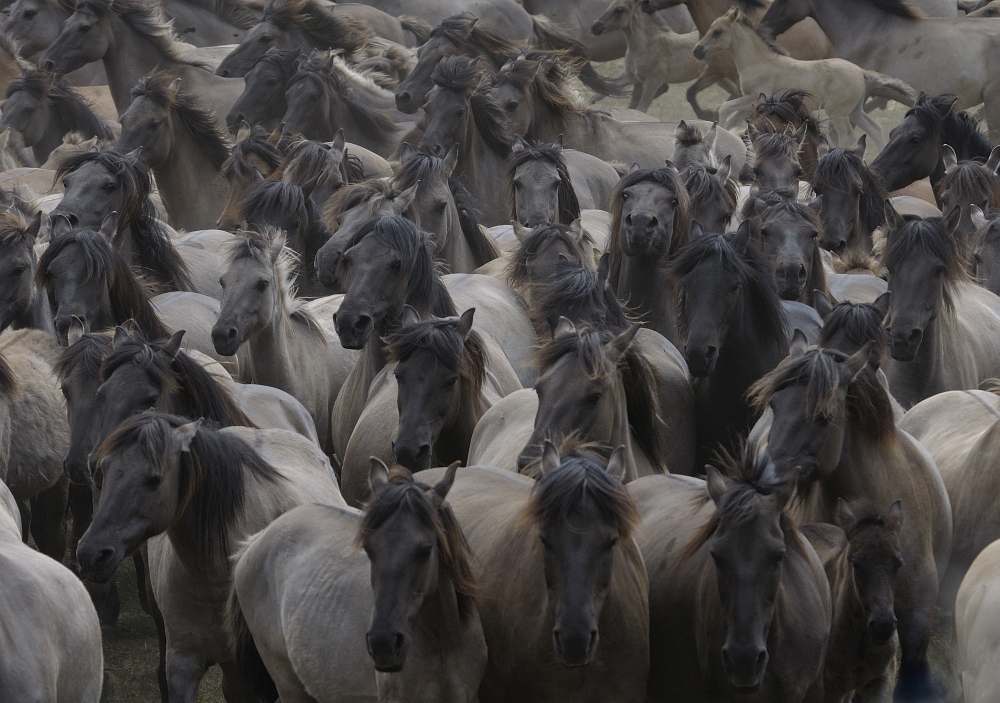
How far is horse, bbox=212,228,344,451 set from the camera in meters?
6.39

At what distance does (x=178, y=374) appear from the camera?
16.6 ft

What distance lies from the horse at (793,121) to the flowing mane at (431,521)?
6618 mm

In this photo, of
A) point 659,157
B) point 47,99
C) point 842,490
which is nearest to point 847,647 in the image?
point 842,490

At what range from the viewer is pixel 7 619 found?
3641 mm

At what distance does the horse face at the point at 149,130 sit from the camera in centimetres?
941

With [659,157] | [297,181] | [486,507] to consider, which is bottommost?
[659,157]

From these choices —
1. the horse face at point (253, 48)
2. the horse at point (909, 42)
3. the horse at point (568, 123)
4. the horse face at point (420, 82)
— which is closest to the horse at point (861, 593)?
the horse at point (568, 123)

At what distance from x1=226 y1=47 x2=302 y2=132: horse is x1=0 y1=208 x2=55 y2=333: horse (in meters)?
4.74

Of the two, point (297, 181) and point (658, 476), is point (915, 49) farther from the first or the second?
point (658, 476)

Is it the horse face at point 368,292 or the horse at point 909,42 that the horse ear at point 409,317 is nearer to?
the horse face at point 368,292

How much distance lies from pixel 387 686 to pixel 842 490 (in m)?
1.70

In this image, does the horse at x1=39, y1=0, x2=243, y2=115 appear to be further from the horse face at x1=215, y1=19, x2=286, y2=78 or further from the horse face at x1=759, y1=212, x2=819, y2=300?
the horse face at x1=759, y1=212, x2=819, y2=300

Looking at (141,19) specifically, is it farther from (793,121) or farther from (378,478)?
(378,478)

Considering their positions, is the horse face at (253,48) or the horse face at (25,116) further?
the horse face at (253,48)
